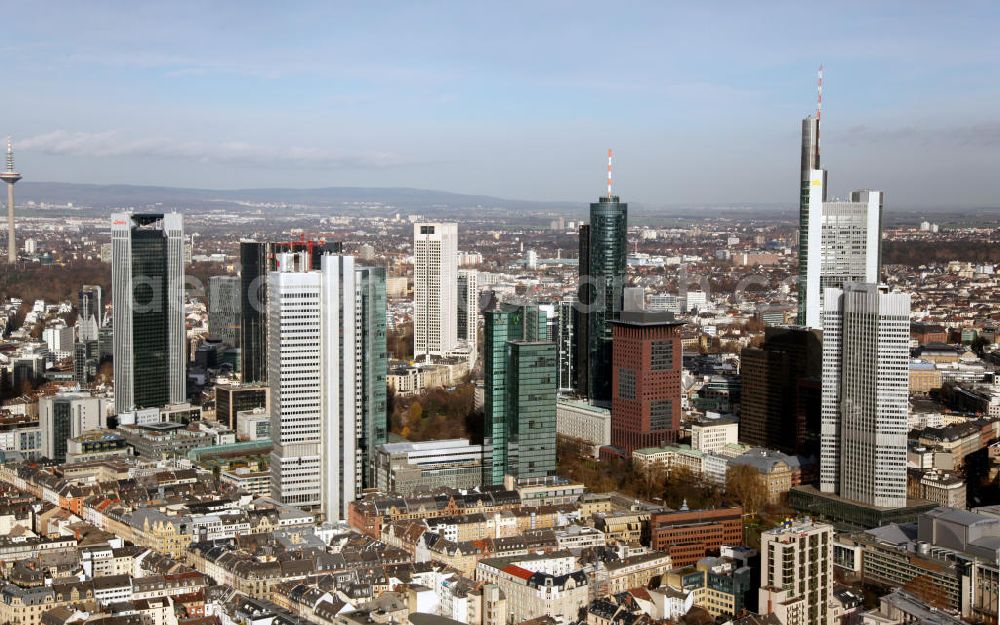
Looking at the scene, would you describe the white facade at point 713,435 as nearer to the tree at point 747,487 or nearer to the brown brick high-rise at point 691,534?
the tree at point 747,487

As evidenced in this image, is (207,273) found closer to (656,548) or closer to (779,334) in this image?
(779,334)

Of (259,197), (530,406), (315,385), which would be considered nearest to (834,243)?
(530,406)

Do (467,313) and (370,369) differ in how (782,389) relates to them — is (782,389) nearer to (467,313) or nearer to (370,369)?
(370,369)

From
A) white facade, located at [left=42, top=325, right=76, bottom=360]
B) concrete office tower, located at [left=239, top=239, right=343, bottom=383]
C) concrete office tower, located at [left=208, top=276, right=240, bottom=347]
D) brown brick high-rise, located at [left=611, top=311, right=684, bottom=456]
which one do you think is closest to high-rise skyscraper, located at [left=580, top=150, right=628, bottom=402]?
brown brick high-rise, located at [left=611, top=311, right=684, bottom=456]

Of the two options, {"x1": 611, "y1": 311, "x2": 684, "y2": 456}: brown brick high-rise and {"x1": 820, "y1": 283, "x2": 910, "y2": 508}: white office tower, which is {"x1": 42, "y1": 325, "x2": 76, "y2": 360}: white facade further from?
{"x1": 820, "y1": 283, "x2": 910, "y2": 508}: white office tower

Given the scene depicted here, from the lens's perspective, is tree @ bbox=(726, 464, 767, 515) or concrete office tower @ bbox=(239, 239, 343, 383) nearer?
tree @ bbox=(726, 464, 767, 515)

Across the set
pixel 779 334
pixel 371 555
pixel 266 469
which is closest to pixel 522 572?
pixel 371 555

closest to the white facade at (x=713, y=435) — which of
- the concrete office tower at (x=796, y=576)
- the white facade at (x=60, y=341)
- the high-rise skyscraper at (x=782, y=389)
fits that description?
the high-rise skyscraper at (x=782, y=389)
